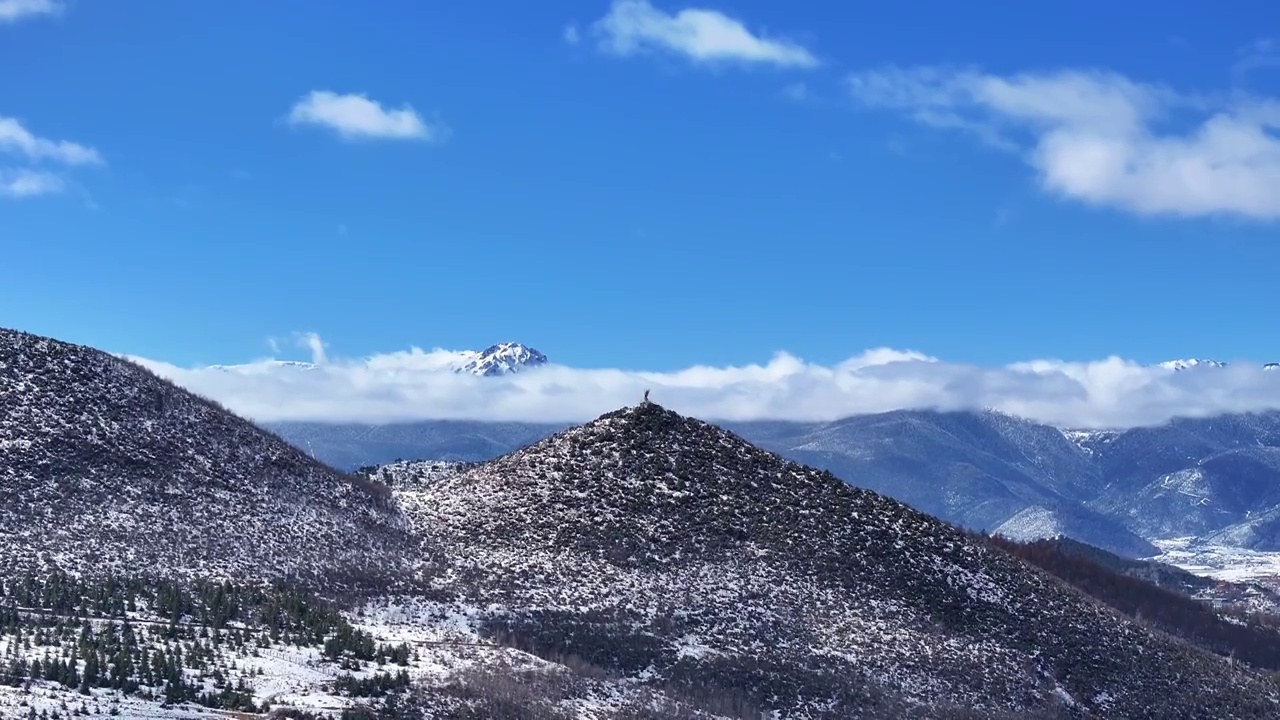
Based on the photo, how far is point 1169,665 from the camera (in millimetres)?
108438

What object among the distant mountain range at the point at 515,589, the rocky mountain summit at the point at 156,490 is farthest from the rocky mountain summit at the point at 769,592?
the rocky mountain summit at the point at 156,490

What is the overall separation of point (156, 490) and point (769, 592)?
45.2 meters

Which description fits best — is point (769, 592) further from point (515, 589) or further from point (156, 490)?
point (156, 490)

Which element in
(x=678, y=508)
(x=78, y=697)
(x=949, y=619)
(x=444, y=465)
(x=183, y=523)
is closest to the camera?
(x=78, y=697)

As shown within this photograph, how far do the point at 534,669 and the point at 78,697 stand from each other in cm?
2688

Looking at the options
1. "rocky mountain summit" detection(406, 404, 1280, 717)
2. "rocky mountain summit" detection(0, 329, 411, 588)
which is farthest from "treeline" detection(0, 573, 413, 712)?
"rocky mountain summit" detection(406, 404, 1280, 717)

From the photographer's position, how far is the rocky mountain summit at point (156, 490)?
89.9 meters

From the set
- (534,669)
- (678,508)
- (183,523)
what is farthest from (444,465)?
(534,669)

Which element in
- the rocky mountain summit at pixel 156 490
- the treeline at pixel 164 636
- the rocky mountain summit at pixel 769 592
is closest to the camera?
the treeline at pixel 164 636

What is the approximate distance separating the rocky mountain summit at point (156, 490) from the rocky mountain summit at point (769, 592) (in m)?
6.97

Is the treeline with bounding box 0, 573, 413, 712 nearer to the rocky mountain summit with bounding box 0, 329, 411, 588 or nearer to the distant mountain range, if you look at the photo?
the distant mountain range

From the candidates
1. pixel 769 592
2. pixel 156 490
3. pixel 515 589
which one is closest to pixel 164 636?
pixel 156 490

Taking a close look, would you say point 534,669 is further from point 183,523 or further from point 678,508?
point 678,508

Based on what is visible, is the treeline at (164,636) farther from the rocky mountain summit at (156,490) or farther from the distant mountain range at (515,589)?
the rocky mountain summit at (156,490)
